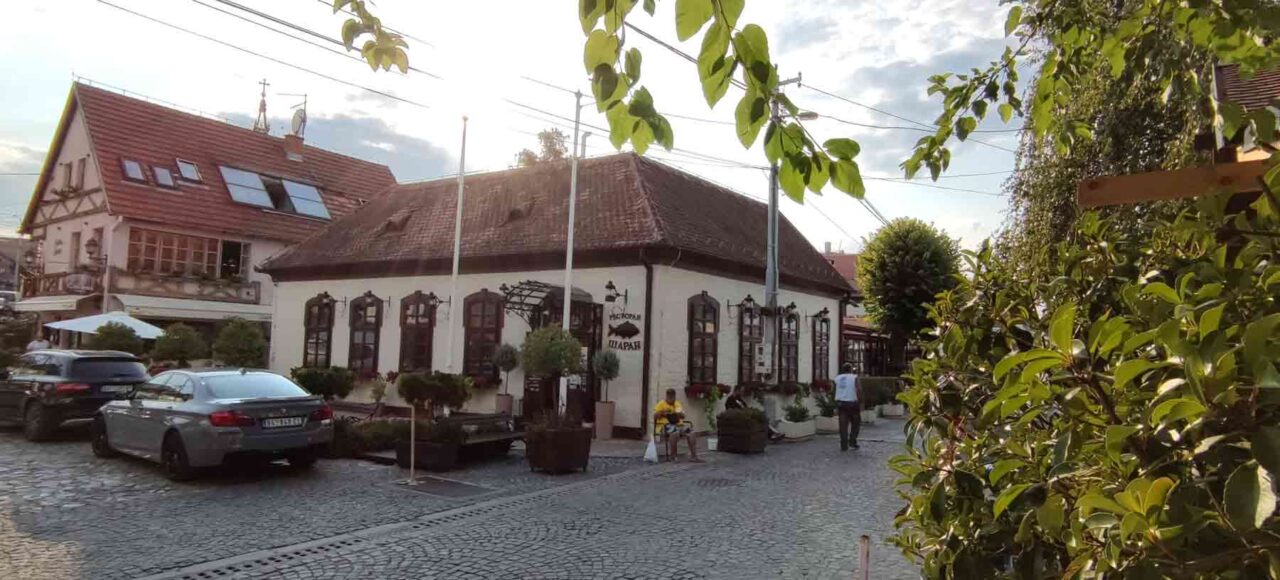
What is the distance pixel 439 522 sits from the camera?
818cm

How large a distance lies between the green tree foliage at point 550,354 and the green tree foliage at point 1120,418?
11238 millimetres

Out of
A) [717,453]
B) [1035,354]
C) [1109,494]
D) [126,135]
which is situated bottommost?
[717,453]

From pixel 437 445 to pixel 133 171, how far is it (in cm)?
2134

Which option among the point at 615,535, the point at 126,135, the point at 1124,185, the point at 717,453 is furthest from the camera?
the point at 126,135

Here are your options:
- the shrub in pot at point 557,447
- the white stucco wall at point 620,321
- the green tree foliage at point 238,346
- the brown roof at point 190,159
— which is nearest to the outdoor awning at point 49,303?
the brown roof at point 190,159

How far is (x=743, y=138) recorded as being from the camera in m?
2.15

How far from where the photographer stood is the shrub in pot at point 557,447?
1138cm

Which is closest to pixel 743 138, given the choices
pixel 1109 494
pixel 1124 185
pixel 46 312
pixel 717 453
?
pixel 1109 494

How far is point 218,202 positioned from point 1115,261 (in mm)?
30145

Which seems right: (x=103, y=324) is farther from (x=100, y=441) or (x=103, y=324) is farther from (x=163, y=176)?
(x=163, y=176)

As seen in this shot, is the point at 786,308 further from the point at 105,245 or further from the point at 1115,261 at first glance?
the point at 105,245

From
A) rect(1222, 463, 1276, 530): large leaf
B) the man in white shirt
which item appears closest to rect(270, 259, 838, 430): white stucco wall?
the man in white shirt

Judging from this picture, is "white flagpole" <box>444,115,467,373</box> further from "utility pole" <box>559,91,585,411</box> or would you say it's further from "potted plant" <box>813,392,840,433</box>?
"potted plant" <box>813,392,840,433</box>

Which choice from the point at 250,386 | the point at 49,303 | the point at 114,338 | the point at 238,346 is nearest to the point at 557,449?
the point at 250,386
